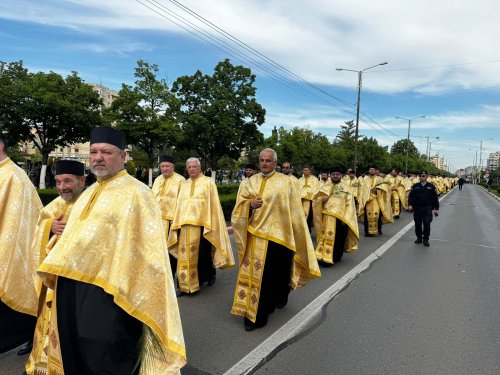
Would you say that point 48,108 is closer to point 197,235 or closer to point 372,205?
point 372,205

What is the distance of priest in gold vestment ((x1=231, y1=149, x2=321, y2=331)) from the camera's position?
187 inches

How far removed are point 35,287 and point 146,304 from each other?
5.36ft

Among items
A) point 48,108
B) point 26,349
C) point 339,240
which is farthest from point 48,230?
point 48,108

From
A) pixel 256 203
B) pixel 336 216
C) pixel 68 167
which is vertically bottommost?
pixel 336 216

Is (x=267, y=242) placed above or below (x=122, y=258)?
below

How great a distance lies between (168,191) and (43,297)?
3301 mm

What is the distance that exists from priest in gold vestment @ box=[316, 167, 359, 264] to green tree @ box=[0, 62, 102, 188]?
51.7ft

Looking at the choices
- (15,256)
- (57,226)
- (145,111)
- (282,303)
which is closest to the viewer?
(57,226)

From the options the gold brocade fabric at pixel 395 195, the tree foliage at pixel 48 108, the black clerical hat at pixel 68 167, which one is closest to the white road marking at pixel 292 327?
the black clerical hat at pixel 68 167

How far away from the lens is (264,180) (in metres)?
5.02

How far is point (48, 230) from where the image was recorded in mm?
3447

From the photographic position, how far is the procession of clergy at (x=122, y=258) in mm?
2564

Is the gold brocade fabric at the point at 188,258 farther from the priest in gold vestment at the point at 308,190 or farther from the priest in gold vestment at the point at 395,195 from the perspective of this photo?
the priest in gold vestment at the point at 395,195

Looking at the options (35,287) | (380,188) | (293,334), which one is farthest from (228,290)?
(380,188)
